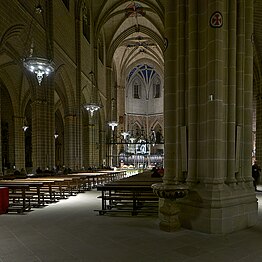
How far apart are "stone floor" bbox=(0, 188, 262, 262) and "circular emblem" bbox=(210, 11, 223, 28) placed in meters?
4.09

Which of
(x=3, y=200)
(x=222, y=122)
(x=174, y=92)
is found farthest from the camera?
(x=3, y=200)

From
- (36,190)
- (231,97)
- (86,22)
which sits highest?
(86,22)

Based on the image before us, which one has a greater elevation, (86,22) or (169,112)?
(86,22)

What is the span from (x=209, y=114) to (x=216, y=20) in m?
1.89

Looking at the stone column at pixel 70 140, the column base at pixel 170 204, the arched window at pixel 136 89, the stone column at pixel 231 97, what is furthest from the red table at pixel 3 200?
the arched window at pixel 136 89

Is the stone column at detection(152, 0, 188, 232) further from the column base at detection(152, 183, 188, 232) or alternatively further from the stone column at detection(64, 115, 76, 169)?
the stone column at detection(64, 115, 76, 169)

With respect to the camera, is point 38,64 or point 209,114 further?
point 38,64

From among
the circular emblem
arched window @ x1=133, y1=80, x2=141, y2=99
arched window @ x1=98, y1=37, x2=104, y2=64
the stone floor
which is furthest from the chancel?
arched window @ x1=133, y1=80, x2=141, y2=99

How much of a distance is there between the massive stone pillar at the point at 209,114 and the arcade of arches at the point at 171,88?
21 mm

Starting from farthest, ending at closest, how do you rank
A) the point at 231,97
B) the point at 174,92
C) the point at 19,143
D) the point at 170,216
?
1. the point at 19,143
2. the point at 174,92
3. the point at 231,97
4. the point at 170,216

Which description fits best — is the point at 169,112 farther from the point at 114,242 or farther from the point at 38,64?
the point at 38,64

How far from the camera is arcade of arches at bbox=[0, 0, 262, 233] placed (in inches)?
229

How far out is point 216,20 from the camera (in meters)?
5.77

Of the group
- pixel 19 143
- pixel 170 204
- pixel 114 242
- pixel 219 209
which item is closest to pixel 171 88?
pixel 170 204
